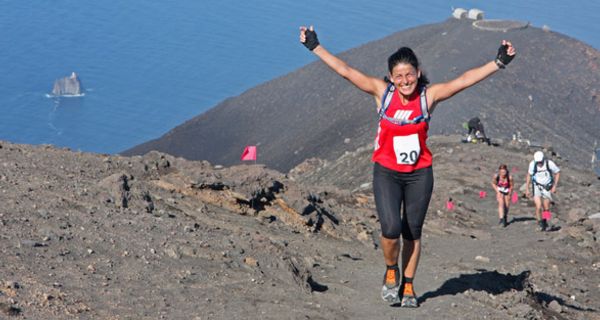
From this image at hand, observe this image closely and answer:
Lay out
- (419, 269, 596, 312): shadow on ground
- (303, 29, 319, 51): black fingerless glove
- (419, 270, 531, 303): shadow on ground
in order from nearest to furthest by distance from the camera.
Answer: (303, 29, 319, 51): black fingerless glove < (419, 270, 531, 303): shadow on ground < (419, 269, 596, 312): shadow on ground

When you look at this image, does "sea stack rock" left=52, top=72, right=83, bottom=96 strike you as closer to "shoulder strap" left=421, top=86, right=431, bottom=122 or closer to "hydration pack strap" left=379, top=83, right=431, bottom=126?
"hydration pack strap" left=379, top=83, right=431, bottom=126

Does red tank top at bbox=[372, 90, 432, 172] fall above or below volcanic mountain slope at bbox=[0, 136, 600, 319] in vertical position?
above

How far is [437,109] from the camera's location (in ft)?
140

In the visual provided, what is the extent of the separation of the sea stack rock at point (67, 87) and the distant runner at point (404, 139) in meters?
92.2

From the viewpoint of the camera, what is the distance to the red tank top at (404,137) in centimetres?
856

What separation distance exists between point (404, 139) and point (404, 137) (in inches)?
0.6

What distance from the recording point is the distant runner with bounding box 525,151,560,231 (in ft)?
56.7

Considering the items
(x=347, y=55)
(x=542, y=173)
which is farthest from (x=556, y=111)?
(x=542, y=173)

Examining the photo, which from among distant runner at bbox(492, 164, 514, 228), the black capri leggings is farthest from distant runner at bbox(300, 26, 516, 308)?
distant runner at bbox(492, 164, 514, 228)

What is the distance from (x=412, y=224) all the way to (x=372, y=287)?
152 cm

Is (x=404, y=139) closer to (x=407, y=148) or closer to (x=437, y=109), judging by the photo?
(x=407, y=148)

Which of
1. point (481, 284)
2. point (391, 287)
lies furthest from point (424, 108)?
point (481, 284)

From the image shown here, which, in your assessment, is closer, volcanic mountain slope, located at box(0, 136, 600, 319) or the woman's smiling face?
volcanic mountain slope, located at box(0, 136, 600, 319)

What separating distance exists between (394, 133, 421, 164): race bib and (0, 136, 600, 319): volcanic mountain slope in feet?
4.43
